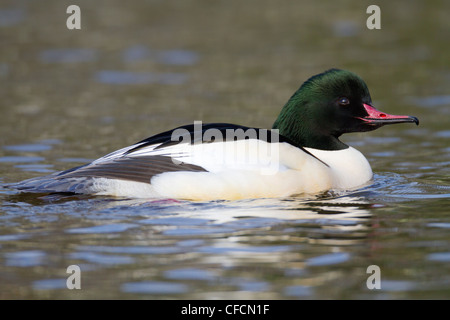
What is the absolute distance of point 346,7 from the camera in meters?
18.7

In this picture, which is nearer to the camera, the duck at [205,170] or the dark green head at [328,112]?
the duck at [205,170]

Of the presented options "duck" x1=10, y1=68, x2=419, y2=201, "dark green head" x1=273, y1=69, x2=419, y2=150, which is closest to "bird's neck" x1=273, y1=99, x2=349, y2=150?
"dark green head" x1=273, y1=69, x2=419, y2=150

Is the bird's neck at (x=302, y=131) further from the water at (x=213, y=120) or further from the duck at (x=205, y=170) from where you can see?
the water at (x=213, y=120)

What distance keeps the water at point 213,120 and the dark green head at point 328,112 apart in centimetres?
64

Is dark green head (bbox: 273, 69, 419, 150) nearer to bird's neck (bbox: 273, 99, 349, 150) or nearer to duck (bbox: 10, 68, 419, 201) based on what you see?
bird's neck (bbox: 273, 99, 349, 150)

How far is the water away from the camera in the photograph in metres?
5.47

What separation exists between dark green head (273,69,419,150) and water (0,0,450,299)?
0.64 m

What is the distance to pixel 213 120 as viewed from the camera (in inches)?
453

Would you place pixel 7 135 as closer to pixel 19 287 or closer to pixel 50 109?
pixel 50 109

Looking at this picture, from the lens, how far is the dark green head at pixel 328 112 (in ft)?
26.2

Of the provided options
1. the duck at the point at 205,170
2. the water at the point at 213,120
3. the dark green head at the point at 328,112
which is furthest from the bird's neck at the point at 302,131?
the water at the point at 213,120

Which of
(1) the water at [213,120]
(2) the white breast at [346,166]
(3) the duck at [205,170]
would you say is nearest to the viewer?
(1) the water at [213,120]

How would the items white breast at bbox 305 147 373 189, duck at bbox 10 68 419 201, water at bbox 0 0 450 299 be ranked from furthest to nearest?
white breast at bbox 305 147 373 189 → duck at bbox 10 68 419 201 → water at bbox 0 0 450 299

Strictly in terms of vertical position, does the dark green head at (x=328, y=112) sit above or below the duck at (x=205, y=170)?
above
